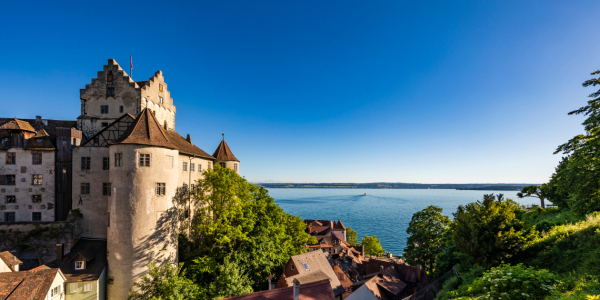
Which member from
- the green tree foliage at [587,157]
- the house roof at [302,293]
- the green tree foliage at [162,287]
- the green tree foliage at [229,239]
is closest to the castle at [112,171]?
the green tree foliage at [162,287]

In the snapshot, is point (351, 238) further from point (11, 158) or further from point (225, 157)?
point (11, 158)

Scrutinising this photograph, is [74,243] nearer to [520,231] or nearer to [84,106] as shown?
[84,106]

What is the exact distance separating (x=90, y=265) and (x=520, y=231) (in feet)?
118

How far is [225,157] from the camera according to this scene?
35.2m

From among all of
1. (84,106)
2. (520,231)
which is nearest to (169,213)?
(84,106)

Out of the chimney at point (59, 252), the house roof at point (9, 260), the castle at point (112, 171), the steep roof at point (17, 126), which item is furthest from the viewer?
the steep roof at point (17, 126)

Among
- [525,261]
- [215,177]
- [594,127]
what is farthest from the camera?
[215,177]

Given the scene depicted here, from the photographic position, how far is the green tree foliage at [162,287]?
19594 millimetres

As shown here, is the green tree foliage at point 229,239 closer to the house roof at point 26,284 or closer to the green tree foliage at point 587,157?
the house roof at point 26,284

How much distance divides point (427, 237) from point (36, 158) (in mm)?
50070

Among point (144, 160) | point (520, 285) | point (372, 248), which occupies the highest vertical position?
point (144, 160)

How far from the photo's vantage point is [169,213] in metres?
23.3

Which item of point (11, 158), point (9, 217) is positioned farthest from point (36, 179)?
point (9, 217)

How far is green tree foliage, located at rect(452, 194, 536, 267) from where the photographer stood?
16.8 m
